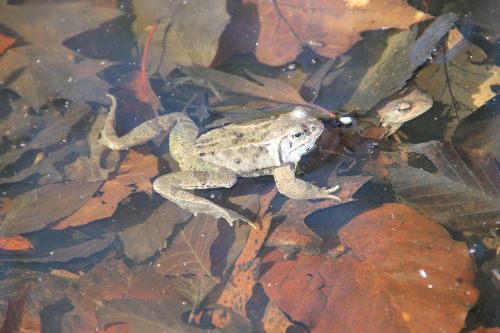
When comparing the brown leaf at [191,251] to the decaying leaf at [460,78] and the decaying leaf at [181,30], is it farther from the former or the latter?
the decaying leaf at [460,78]

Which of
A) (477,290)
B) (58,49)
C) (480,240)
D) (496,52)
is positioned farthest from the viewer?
(58,49)

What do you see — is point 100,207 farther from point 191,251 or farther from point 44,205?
point 191,251

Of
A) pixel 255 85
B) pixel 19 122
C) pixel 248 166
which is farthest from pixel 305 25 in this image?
pixel 19 122

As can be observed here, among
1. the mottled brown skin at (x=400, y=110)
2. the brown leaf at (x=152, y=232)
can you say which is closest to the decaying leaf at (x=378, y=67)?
the mottled brown skin at (x=400, y=110)

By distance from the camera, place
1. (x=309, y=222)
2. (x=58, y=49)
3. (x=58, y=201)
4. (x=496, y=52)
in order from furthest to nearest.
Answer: (x=58, y=49) → (x=496, y=52) → (x=58, y=201) → (x=309, y=222)

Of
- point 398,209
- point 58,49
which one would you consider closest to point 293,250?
point 398,209

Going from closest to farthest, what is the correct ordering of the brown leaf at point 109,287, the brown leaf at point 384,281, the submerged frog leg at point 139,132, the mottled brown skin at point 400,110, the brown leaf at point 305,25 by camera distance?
1. the brown leaf at point 384,281
2. the brown leaf at point 109,287
3. the mottled brown skin at point 400,110
4. the submerged frog leg at point 139,132
5. the brown leaf at point 305,25

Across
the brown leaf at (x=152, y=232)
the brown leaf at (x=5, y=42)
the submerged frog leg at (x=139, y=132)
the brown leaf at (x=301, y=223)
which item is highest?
the brown leaf at (x=5, y=42)

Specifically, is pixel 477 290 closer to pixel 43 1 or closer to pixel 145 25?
pixel 145 25
